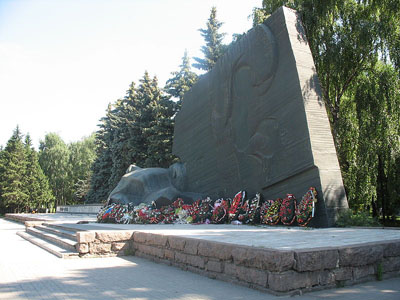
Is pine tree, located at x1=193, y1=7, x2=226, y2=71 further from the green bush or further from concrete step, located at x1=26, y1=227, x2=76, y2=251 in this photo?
the green bush

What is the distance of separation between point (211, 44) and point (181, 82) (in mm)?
3345

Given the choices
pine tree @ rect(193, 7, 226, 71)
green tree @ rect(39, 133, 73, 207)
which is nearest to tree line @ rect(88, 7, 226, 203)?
pine tree @ rect(193, 7, 226, 71)

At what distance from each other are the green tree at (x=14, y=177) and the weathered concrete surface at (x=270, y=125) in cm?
3225

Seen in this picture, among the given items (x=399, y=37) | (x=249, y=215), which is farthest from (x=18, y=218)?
(x=399, y=37)

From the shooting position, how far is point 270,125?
27.8 ft

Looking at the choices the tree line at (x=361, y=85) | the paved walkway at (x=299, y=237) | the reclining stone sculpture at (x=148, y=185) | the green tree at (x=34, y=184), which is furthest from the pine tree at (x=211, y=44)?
the green tree at (x=34, y=184)

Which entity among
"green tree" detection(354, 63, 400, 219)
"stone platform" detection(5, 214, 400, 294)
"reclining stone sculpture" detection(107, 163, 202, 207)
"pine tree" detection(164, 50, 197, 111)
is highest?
"pine tree" detection(164, 50, 197, 111)

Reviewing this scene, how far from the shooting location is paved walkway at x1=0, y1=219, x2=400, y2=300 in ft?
11.3

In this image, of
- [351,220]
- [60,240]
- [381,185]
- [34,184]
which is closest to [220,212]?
[351,220]

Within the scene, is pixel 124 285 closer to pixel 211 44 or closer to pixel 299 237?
pixel 299 237

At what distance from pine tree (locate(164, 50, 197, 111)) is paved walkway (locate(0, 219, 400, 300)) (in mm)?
16526

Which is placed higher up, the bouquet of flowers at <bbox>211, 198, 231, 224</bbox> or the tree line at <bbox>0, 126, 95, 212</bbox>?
the tree line at <bbox>0, 126, 95, 212</bbox>

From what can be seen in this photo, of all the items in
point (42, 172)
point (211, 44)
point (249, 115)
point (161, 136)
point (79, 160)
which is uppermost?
point (211, 44)

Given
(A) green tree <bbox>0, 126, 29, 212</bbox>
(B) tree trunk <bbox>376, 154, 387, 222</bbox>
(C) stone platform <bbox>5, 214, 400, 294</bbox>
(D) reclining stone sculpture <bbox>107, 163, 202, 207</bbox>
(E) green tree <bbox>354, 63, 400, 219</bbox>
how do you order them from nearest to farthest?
(C) stone platform <bbox>5, 214, 400, 294</bbox>
(E) green tree <bbox>354, 63, 400, 219</bbox>
(B) tree trunk <bbox>376, 154, 387, 222</bbox>
(D) reclining stone sculpture <bbox>107, 163, 202, 207</bbox>
(A) green tree <bbox>0, 126, 29, 212</bbox>
